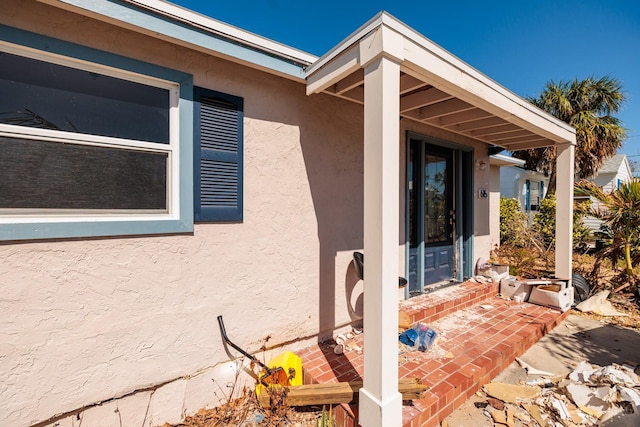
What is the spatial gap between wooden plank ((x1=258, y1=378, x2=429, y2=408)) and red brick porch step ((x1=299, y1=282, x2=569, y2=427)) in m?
0.09

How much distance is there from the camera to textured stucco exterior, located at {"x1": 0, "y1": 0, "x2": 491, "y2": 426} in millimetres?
1990

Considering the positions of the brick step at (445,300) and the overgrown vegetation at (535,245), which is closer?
the brick step at (445,300)

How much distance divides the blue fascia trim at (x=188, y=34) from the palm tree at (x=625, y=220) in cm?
638

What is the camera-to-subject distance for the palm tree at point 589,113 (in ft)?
37.7

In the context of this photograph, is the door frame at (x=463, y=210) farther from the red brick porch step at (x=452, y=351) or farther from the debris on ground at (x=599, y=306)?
the debris on ground at (x=599, y=306)

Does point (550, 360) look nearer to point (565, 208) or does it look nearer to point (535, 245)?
point (565, 208)

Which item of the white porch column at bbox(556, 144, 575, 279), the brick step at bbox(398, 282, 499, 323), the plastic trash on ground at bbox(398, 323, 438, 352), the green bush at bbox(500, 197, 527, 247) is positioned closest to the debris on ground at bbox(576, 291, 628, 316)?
the white porch column at bbox(556, 144, 575, 279)

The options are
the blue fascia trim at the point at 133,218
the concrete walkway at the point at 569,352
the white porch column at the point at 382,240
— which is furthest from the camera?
the concrete walkway at the point at 569,352

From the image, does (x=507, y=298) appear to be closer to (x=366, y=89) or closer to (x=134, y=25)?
(x=366, y=89)

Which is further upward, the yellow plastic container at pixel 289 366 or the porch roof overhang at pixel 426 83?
the porch roof overhang at pixel 426 83

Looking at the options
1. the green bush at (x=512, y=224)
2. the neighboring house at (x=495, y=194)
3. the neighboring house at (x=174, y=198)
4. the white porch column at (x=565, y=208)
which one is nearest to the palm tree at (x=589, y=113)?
the green bush at (x=512, y=224)

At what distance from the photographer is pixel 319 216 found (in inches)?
133

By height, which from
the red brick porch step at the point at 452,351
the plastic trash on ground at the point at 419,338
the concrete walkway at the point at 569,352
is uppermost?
the plastic trash on ground at the point at 419,338

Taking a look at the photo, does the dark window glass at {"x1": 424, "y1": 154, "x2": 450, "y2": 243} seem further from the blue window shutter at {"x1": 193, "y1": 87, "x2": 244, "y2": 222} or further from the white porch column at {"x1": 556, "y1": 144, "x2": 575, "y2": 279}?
the blue window shutter at {"x1": 193, "y1": 87, "x2": 244, "y2": 222}
